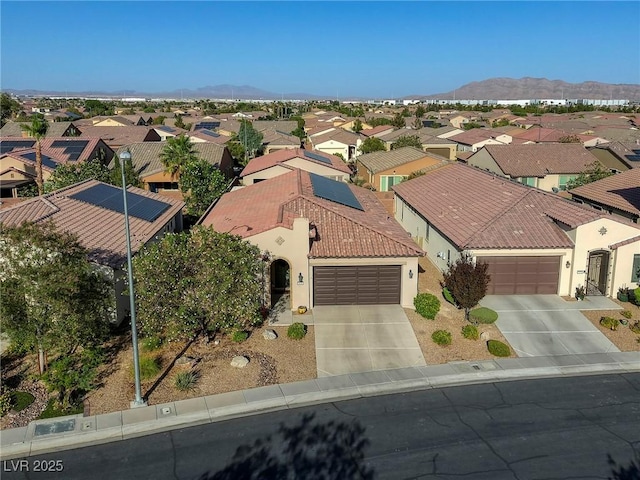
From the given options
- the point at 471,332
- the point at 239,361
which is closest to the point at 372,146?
the point at 471,332

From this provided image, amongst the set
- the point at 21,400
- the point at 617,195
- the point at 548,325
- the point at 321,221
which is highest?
the point at 617,195

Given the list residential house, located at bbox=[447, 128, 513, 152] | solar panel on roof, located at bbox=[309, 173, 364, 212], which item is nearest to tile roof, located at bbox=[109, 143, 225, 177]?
solar panel on roof, located at bbox=[309, 173, 364, 212]

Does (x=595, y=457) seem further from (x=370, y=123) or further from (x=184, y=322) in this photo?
(x=370, y=123)

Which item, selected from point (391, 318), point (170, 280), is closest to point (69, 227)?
point (170, 280)

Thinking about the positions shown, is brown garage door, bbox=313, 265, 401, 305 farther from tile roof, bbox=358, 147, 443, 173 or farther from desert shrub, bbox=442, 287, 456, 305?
tile roof, bbox=358, 147, 443, 173

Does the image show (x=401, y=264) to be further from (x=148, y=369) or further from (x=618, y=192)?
(x=618, y=192)

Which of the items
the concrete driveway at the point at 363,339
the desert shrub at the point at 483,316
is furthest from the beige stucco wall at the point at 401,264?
the desert shrub at the point at 483,316
